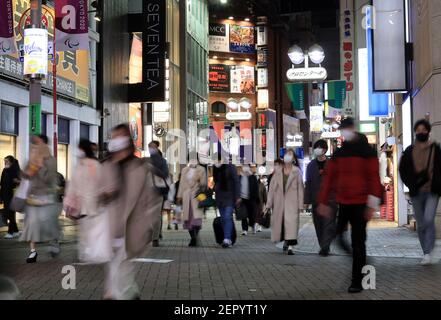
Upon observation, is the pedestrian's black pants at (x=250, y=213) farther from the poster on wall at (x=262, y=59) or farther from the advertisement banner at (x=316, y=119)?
the poster on wall at (x=262, y=59)

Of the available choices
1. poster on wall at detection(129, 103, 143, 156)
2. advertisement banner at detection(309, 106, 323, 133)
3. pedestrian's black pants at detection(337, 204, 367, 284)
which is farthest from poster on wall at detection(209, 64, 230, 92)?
pedestrian's black pants at detection(337, 204, 367, 284)

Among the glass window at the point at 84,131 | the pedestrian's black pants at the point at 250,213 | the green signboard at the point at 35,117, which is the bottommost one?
the pedestrian's black pants at the point at 250,213

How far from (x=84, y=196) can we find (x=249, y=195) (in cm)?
1115

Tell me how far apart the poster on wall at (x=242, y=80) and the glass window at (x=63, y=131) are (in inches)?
1728

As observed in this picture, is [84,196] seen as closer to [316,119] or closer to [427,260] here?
[427,260]

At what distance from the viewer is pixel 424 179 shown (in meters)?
10.1

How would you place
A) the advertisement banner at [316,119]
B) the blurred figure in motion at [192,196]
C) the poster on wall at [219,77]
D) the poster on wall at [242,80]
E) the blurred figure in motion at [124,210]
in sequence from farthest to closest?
the poster on wall at [242,80], the poster on wall at [219,77], the advertisement banner at [316,119], the blurred figure in motion at [192,196], the blurred figure in motion at [124,210]

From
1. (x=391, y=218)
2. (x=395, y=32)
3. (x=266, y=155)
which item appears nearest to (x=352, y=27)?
(x=391, y=218)

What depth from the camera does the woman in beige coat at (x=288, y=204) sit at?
41.3 feet

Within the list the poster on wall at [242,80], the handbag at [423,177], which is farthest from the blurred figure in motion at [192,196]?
the poster on wall at [242,80]

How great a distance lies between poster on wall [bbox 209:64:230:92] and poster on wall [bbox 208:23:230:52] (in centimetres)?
185

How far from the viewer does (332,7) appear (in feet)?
259

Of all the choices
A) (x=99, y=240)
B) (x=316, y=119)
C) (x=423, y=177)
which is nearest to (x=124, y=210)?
(x=99, y=240)

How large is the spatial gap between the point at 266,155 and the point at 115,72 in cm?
3847
